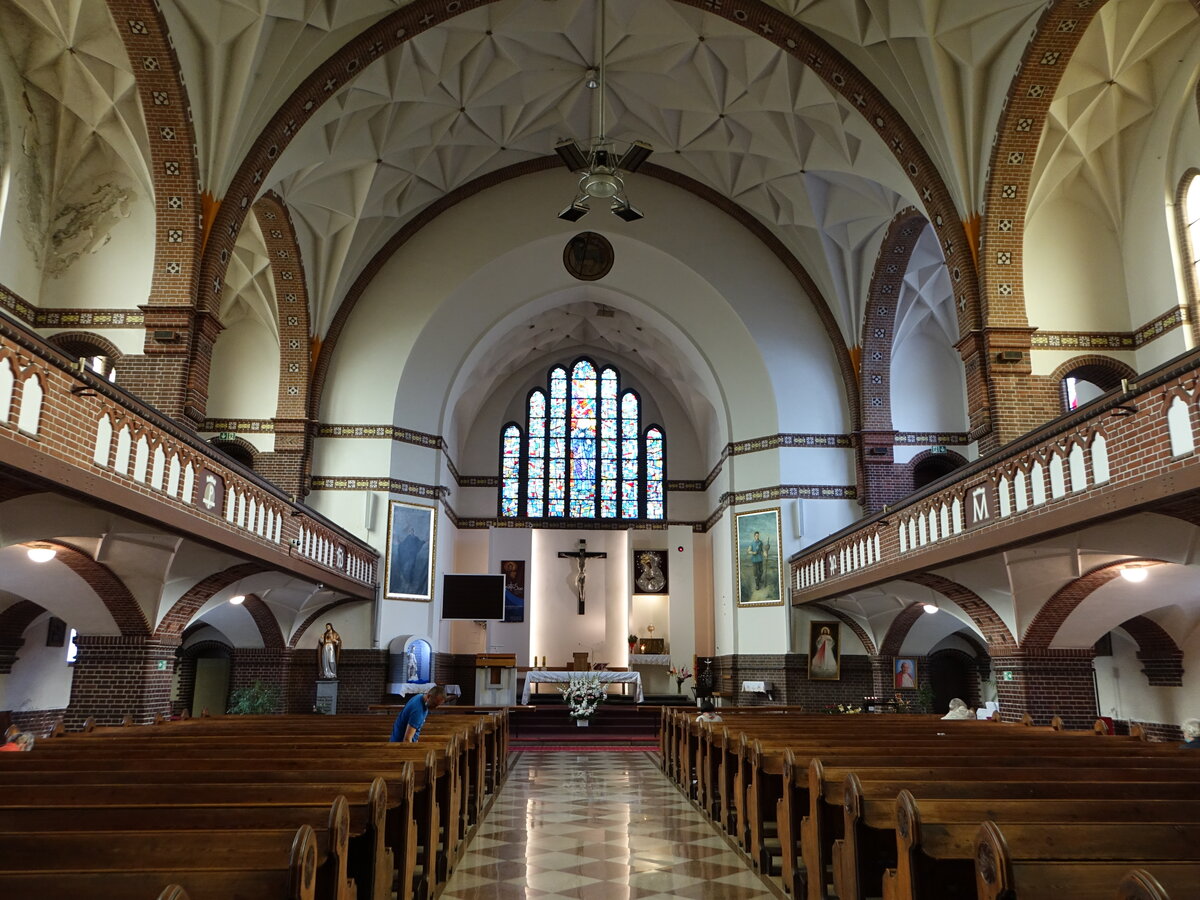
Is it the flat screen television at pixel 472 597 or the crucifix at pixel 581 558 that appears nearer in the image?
the flat screen television at pixel 472 597

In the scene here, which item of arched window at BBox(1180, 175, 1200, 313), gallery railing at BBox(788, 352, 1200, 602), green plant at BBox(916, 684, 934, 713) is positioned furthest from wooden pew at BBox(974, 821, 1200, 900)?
green plant at BBox(916, 684, 934, 713)

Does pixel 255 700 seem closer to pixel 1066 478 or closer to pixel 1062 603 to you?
pixel 1062 603

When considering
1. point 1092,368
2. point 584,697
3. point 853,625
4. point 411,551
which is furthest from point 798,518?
point 411,551

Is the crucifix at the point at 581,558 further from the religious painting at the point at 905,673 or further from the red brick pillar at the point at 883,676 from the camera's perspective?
the religious painting at the point at 905,673

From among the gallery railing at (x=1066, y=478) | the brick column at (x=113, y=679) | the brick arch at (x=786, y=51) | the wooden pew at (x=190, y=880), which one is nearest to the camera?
A: the wooden pew at (x=190, y=880)

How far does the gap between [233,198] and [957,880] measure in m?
13.4

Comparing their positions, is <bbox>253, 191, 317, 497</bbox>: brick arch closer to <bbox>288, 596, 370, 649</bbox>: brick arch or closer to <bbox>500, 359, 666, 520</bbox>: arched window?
<bbox>288, 596, 370, 649</bbox>: brick arch

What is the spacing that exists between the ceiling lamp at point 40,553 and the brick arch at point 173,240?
3.98 m

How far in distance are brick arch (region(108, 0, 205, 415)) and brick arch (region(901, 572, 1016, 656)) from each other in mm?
10850

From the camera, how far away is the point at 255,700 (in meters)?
17.9

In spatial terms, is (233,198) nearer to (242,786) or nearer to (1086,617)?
(242,786)

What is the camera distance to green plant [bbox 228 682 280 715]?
17.7 meters

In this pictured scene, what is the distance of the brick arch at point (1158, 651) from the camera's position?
1305 cm

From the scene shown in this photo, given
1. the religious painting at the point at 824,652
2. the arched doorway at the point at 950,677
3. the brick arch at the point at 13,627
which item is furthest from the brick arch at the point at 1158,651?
the brick arch at the point at 13,627
